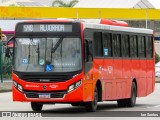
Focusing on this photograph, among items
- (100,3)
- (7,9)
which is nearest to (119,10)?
(7,9)

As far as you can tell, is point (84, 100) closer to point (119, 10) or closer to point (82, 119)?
point (82, 119)

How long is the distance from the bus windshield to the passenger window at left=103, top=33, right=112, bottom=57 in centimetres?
Answer: 199

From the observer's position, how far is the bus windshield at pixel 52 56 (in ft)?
71.9

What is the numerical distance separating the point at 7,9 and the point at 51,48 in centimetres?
4997

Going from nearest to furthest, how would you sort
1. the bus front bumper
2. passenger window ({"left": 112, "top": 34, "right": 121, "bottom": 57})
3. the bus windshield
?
the bus front bumper, the bus windshield, passenger window ({"left": 112, "top": 34, "right": 121, "bottom": 57})

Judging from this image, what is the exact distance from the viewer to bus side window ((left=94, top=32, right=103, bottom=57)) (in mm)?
23125

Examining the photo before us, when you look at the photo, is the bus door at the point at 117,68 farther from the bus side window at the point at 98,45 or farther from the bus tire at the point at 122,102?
the bus side window at the point at 98,45

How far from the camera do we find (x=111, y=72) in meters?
24.7

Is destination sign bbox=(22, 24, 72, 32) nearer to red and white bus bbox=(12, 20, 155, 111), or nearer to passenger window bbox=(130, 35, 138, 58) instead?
red and white bus bbox=(12, 20, 155, 111)

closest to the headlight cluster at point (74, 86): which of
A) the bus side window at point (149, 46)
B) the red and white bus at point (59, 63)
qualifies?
the red and white bus at point (59, 63)

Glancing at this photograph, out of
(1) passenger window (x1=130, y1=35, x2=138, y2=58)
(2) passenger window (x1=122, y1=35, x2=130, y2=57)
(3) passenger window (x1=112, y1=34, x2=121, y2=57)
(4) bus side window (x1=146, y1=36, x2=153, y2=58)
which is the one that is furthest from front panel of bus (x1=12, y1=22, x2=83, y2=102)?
(4) bus side window (x1=146, y1=36, x2=153, y2=58)

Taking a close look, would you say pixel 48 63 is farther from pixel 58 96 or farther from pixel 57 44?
pixel 58 96

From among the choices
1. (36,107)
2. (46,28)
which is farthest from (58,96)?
(46,28)

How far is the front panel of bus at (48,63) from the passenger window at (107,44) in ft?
6.36
